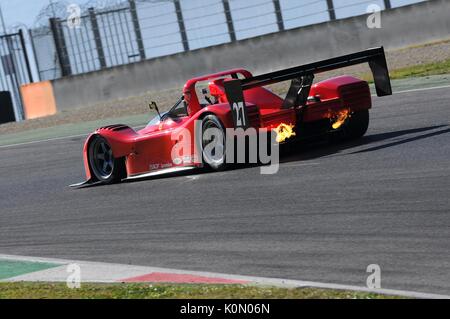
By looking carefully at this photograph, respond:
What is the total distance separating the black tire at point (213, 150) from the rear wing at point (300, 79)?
14.3 inches

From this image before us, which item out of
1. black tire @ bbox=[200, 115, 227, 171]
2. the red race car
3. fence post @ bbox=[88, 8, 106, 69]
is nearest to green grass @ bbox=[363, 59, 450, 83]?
the red race car

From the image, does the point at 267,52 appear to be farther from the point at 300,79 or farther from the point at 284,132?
the point at 284,132

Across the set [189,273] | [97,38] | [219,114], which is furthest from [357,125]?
[97,38]

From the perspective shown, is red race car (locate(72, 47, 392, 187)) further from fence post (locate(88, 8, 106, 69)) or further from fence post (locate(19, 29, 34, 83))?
fence post (locate(19, 29, 34, 83))

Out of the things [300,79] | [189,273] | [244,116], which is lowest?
[189,273]

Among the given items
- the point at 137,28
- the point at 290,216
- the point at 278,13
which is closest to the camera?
the point at 290,216

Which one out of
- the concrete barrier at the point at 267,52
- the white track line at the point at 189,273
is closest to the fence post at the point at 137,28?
the concrete barrier at the point at 267,52

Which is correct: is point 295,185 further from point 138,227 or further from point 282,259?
point 282,259

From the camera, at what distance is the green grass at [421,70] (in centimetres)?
1915

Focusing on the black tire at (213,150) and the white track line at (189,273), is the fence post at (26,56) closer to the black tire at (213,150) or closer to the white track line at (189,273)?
the black tire at (213,150)

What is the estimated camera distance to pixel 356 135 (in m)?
13.3

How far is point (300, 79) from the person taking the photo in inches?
497

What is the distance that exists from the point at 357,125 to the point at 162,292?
6.31 meters

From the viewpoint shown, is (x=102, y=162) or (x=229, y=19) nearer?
(x=102, y=162)
